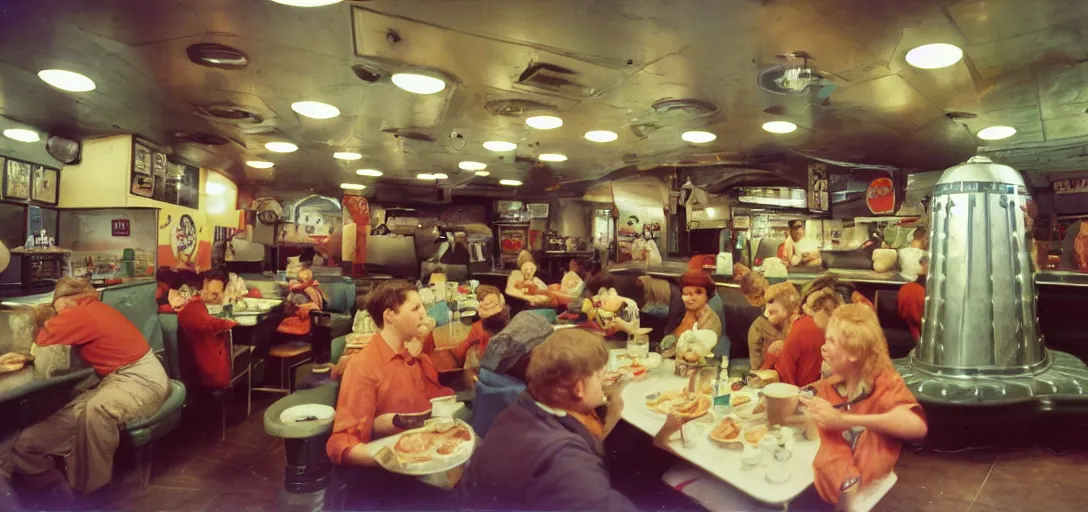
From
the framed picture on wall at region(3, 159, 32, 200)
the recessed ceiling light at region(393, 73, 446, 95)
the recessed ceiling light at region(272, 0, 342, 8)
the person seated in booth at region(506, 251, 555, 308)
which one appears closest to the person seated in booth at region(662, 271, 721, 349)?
the person seated in booth at region(506, 251, 555, 308)

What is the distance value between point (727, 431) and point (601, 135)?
60.9 inches

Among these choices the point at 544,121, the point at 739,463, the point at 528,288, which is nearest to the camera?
the point at 739,463

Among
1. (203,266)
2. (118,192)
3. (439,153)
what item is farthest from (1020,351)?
(118,192)

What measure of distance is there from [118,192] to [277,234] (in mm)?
706

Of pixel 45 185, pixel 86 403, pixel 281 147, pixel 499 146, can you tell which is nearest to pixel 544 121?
pixel 499 146

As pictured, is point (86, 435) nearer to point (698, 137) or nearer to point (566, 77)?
point (566, 77)

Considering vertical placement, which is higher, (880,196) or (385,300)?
(880,196)

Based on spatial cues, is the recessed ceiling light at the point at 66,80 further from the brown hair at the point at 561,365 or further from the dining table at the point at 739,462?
the dining table at the point at 739,462

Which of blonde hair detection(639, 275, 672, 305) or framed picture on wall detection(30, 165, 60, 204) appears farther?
blonde hair detection(639, 275, 672, 305)

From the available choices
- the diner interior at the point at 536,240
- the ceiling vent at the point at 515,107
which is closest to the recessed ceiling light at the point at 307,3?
the diner interior at the point at 536,240

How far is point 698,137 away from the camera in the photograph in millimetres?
2828

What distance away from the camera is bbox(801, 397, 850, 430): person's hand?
209 cm

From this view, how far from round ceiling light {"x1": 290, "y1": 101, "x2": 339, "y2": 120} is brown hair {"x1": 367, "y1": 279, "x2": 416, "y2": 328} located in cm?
86

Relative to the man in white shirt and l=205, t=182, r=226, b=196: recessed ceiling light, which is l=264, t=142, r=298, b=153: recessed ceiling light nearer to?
l=205, t=182, r=226, b=196: recessed ceiling light
